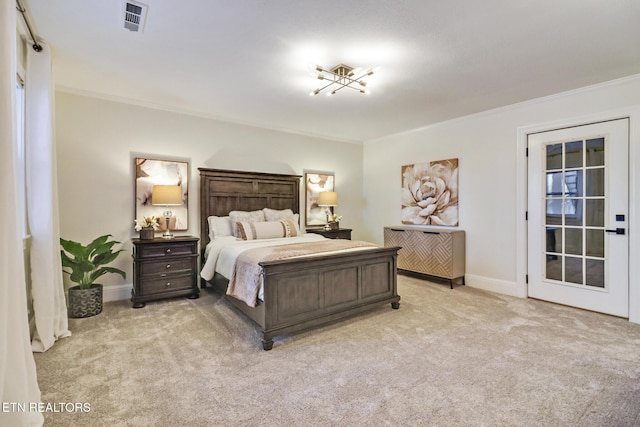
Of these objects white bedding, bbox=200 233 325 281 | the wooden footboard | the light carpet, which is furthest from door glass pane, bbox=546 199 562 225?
white bedding, bbox=200 233 325 281

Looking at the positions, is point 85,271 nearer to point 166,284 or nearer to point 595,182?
point 166,284

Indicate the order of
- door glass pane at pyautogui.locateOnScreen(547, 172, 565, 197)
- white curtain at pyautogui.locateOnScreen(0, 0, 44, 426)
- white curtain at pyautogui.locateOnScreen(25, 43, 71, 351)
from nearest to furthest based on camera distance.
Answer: white curtain at pyautogui.locateOnScreen(0, 0, 44, 426)
white curtain at pyautogui.locateOnScreen(25, 43, 71, 351)
door glass pane at pyautogui.locateOnScreen(547, 172, 565, 197)

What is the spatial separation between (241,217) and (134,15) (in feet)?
8.84

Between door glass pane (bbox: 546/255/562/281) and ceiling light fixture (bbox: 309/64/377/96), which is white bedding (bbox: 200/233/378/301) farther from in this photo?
door glass pane (bbox: 546/255/562/281)

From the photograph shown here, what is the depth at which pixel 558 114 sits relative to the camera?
369 centimetres

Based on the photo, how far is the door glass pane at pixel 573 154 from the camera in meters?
3.55

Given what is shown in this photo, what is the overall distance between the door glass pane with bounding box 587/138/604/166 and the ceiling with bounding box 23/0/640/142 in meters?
0.64

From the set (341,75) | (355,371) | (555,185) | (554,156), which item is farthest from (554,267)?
(341,75)

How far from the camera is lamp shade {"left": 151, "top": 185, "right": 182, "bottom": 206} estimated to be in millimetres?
3830

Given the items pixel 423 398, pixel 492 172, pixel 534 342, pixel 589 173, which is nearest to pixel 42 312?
pixel 423 398

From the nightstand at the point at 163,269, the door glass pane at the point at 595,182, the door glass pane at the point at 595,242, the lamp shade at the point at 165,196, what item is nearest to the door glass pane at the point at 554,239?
the door glass pane at the point at 595,242

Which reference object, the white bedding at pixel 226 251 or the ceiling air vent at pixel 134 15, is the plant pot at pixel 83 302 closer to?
the white bedding at pixel 226 251

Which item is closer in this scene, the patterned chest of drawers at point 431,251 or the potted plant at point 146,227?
the potted plant at point 146,227

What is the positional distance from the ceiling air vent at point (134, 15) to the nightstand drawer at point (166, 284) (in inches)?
103
